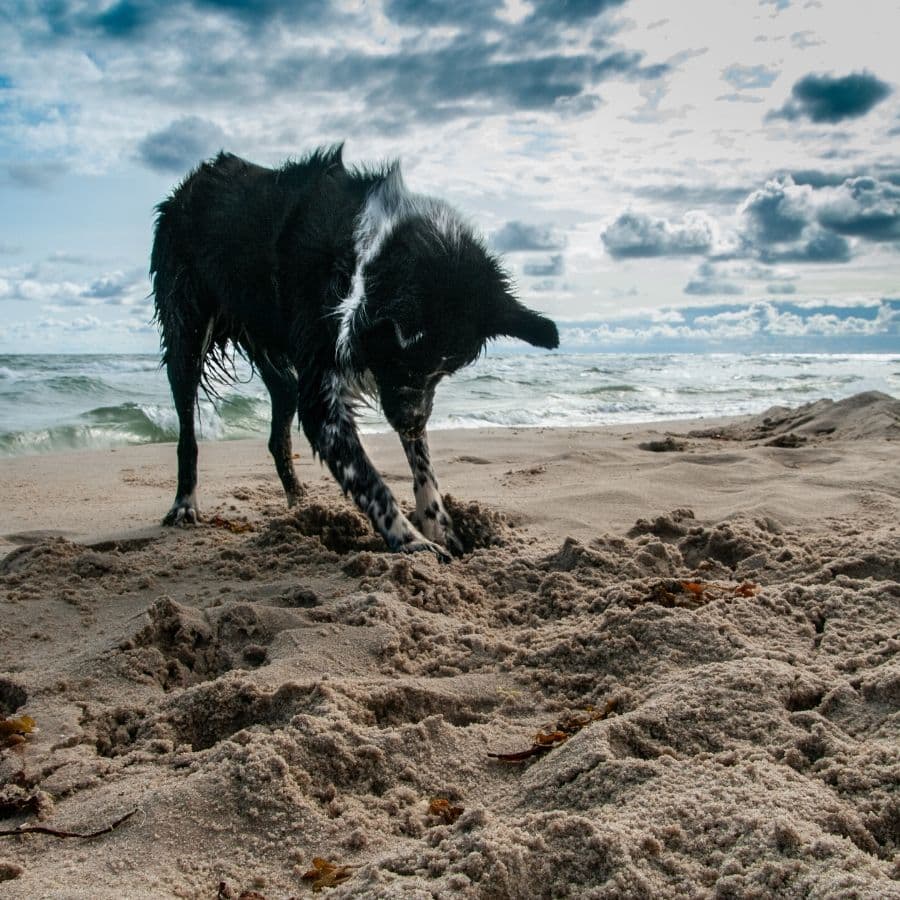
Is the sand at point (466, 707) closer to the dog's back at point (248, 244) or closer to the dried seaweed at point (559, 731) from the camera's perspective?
the dried seaweed at point (559, 731)

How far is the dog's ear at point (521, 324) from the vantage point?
177 inches

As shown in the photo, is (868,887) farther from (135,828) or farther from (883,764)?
(135,828)

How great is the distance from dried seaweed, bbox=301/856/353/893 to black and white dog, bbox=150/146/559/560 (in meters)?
2.43

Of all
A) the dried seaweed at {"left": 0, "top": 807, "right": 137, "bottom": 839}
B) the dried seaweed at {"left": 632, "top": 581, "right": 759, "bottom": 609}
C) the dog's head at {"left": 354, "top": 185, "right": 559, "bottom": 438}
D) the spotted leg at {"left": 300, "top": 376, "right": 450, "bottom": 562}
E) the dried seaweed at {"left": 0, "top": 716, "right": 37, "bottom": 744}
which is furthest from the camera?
the spotted leg at {"left": 300, "top": 376, "right": 450, "bottom": 562}

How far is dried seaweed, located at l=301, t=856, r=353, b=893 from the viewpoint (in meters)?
1.75

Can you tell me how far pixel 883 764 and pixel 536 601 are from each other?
66.3 inches

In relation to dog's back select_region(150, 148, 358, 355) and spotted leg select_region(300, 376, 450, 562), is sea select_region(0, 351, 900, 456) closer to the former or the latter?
spotted leg select_region(300, 376, 450, 562)

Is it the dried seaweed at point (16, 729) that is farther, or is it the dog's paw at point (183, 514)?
the dog's paw at point (183, 514)

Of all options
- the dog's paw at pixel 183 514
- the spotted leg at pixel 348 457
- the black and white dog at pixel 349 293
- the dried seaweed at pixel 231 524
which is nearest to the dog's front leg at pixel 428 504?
the black and white dog at pixel 349 293

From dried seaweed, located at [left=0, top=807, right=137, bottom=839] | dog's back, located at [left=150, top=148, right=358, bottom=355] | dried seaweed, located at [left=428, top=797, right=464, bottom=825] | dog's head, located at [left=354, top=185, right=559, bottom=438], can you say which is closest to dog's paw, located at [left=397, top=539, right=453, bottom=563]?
dog's head, located at [left=354, top=185, right=559, bottom=438]

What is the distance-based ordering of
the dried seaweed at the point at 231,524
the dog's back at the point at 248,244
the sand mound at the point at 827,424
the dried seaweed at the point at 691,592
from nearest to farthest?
1. the dried seaweed at the point at 691,592
2. the dog's back at the point at 248,244
3. the dried seaweed at the point at 231,524
4. the sand mound at the point at 827,424

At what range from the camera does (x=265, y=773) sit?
204cm

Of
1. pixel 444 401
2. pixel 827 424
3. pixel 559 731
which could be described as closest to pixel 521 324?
pixel 559 731

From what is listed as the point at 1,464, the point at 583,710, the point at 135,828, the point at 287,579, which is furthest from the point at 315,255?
the point at 1,464
